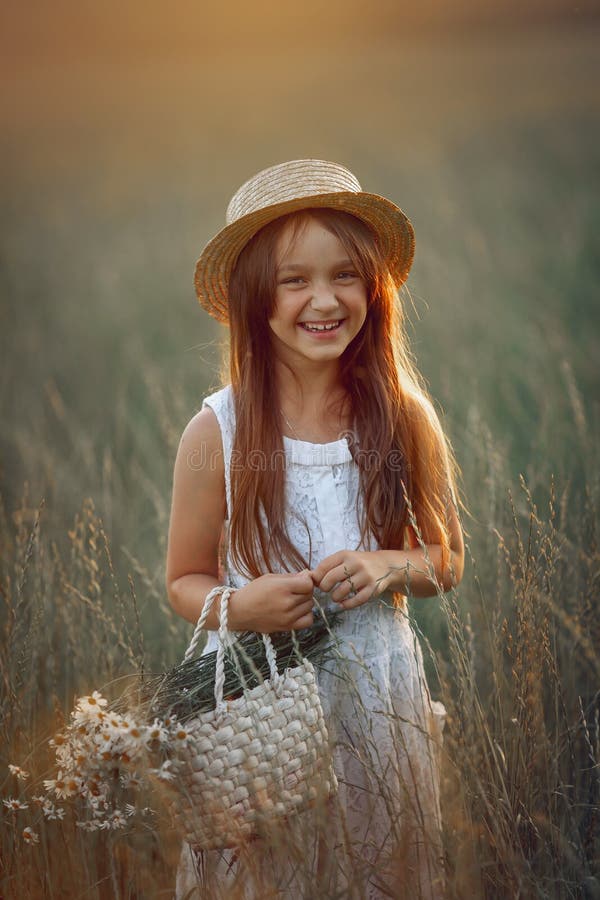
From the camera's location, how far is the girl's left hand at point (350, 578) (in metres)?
1.75

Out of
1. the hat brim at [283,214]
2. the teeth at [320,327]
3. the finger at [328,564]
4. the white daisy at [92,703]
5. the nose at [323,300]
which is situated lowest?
the white daisy at [92,703]

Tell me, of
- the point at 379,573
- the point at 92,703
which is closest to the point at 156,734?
A: the point at 92,703

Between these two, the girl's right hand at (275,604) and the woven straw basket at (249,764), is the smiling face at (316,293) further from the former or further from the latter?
the woven straw basket at (249,764)

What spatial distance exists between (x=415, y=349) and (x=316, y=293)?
3.30 m

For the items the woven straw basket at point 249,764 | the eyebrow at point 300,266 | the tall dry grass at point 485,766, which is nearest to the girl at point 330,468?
the eyebrow at point 300,266

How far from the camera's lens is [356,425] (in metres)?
2.07

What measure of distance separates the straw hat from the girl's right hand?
0.87 m

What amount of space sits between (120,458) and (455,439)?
1.79 metres

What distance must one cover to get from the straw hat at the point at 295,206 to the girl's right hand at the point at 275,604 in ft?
2.86

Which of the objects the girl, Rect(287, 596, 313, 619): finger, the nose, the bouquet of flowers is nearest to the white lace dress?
the girl

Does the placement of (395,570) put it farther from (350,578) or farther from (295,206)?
(295,206)

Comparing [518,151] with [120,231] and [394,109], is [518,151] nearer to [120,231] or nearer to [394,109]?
[394,109]

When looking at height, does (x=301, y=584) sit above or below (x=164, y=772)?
above

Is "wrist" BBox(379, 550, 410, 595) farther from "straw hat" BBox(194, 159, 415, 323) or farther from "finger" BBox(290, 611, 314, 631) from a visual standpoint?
"straw hat" BBox(194, 159, 415, 323)
